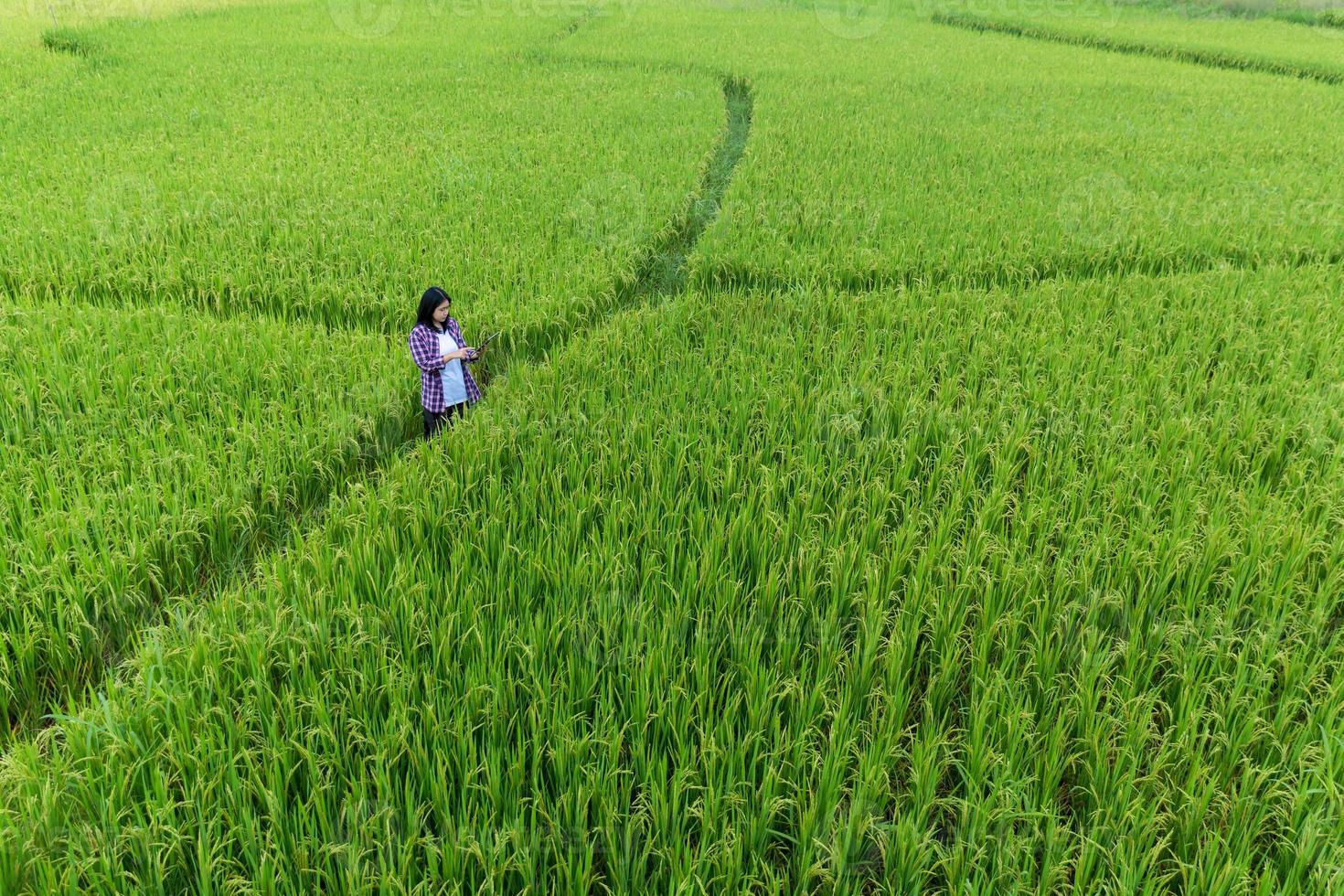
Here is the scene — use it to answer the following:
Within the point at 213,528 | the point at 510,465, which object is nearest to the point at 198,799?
the point at 213,528

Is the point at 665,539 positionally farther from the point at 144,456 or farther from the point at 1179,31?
the point at 1179,31

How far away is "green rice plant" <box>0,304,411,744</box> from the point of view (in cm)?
261

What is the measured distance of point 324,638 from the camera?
7.41ft

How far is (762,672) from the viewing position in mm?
2150

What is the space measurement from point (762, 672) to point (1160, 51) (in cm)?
2489

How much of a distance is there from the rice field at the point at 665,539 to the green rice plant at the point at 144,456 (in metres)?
0.02

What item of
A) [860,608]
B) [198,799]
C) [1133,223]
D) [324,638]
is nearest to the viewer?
[198,799]

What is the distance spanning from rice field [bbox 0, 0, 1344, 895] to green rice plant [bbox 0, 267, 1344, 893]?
0.06 feet

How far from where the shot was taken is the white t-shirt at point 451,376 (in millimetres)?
3926

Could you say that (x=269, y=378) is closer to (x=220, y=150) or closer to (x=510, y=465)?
(x=510, y=465)

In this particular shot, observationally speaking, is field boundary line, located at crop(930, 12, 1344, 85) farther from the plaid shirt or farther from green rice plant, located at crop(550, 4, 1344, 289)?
the plaid shirt

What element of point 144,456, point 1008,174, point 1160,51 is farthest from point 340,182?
point 1160,51

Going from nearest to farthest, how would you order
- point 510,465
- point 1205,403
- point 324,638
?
point 324,638 < point 510,465 < point 1205,403

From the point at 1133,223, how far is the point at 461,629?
24.6 ft
